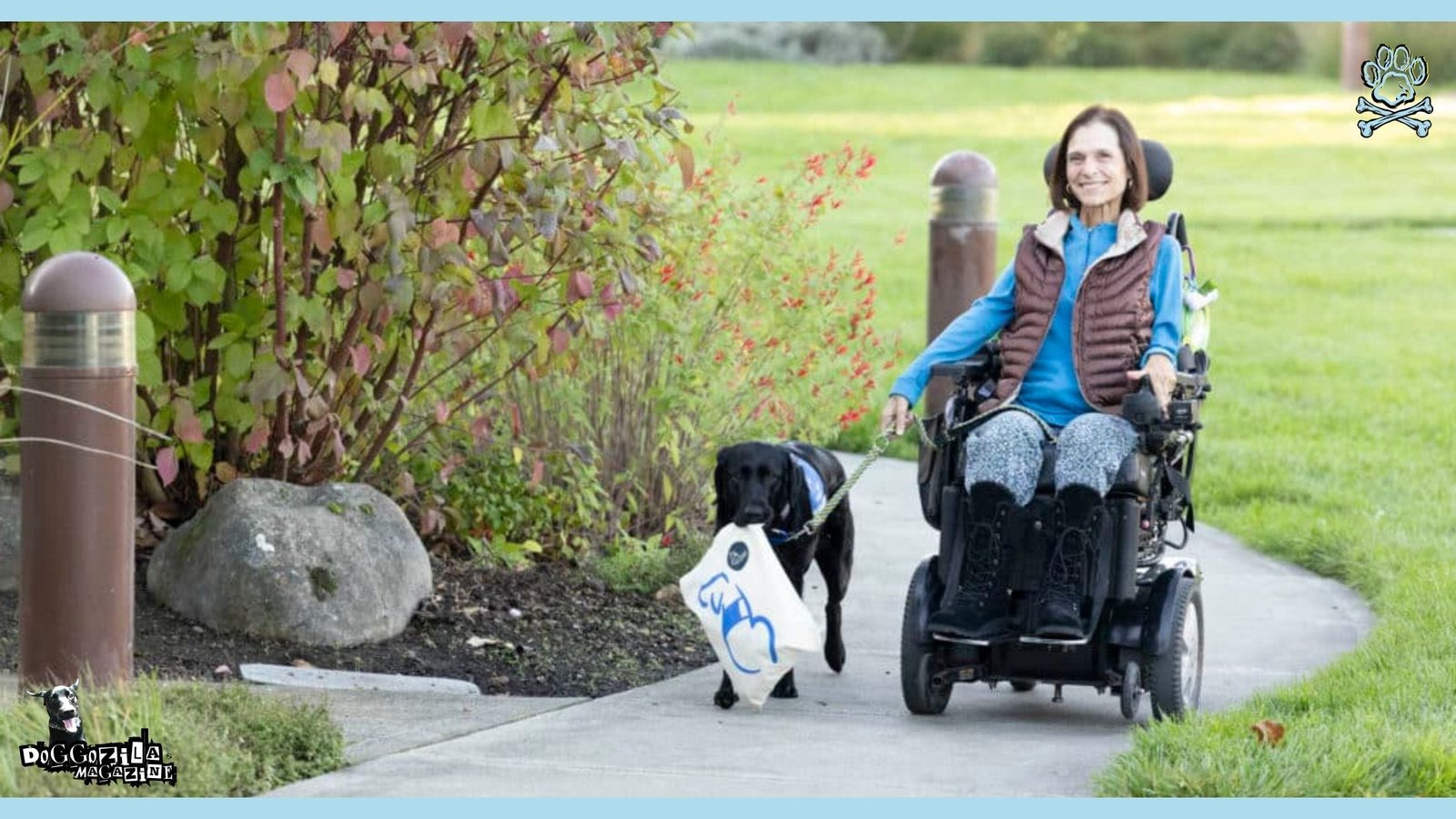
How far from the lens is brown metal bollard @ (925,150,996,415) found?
32.5 feet

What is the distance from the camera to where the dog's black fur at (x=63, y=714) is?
4.66 meters

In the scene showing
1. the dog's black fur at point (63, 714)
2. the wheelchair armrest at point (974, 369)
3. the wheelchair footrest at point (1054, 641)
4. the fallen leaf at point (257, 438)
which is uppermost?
the wheelchair armrest at point (974, 369)

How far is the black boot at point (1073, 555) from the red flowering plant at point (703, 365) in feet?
7.76

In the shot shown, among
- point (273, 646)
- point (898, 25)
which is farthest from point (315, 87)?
point (898, 25)

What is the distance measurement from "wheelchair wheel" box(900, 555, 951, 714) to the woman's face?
1.14 m

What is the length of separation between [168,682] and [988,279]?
5342 mm

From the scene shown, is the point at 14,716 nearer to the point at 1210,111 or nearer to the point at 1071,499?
the point at 1071,499

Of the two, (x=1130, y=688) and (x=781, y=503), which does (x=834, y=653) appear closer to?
(x=781, y=503)

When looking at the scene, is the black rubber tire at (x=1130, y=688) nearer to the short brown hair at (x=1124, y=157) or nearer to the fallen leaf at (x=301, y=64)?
the short brown hair at (x=1124, y=157)

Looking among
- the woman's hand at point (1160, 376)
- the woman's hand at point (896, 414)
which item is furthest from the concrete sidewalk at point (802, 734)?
the woman's hand at point (1160, 376)

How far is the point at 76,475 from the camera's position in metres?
4.93

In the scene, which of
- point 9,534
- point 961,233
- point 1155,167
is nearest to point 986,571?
point 1155,167

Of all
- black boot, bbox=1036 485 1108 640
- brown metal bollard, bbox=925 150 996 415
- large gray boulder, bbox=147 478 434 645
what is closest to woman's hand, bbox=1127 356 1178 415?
black boot, bbox=1036 485 1108 640

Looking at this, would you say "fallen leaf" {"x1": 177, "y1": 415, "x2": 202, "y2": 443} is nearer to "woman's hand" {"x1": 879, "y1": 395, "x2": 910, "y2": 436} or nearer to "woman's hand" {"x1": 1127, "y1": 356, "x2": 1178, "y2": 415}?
"woman's hand" {"x1": 879, "y1": 395, "x2": 910, "y2": 436}
